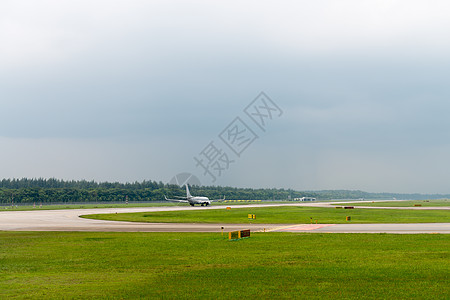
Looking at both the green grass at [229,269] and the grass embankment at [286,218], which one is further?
the grass embankment at [286,218]

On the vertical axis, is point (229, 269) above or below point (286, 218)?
above

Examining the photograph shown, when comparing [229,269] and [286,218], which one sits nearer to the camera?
[229,269]

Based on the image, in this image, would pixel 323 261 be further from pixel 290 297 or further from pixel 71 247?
pixel 71 247

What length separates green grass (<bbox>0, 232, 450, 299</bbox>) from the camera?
680 inches

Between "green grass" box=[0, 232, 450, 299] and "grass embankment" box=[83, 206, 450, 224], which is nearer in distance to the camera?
"green grass" box=[0, 232, 450, 299]

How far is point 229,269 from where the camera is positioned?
22531 millimetres

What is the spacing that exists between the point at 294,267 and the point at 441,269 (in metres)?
7.21

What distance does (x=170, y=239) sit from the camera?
3806 centimetres

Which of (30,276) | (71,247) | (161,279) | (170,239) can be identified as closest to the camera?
(161,279)

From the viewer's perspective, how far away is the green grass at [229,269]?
17.3 metres

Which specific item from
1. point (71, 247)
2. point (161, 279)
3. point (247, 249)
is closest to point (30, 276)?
point (161, 279)

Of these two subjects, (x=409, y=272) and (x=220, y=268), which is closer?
(x=409, y=272)

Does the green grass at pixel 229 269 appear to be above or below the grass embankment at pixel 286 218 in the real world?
above

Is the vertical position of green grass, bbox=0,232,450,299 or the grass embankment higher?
green grass, bbox=0,232,450,299
